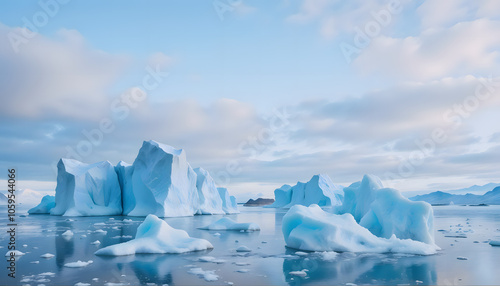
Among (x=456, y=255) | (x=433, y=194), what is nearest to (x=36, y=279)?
(x=456, y=255)

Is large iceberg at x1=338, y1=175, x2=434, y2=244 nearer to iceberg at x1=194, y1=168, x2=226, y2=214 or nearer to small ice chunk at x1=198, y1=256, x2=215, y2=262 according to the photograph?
small ice chunk at x1=198, y1=256, x2=215, y2=262

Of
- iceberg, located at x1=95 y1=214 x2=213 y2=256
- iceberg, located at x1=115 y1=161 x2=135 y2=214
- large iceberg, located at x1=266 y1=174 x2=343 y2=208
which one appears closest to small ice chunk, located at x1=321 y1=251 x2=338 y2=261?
iceberg, located at x1=95 y1=214 x2=213 y2=256

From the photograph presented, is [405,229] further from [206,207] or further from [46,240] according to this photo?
[206,207]

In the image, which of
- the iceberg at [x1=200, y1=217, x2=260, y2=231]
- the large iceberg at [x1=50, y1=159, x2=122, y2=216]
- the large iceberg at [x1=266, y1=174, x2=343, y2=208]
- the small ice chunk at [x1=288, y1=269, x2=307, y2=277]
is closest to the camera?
the small ice chunk at [x1=288, y1=269, x2=307, y2=277]

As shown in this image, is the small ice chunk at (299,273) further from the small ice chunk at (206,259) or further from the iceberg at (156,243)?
the iceberg at (156,243)

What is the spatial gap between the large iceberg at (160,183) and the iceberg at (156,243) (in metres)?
16.5

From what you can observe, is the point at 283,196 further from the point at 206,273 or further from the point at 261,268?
the point at 206,273

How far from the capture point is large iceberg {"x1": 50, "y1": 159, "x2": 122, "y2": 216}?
96.0ft

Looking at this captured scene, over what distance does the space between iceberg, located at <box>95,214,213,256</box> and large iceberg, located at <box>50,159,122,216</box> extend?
20043mm

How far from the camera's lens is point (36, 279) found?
6.92 metres

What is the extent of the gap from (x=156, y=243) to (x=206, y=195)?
24176 millimetres

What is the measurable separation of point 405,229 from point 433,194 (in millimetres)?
99228

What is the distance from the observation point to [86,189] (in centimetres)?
2992

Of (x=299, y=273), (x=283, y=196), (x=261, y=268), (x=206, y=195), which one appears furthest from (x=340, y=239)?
(x=283, y=196)
